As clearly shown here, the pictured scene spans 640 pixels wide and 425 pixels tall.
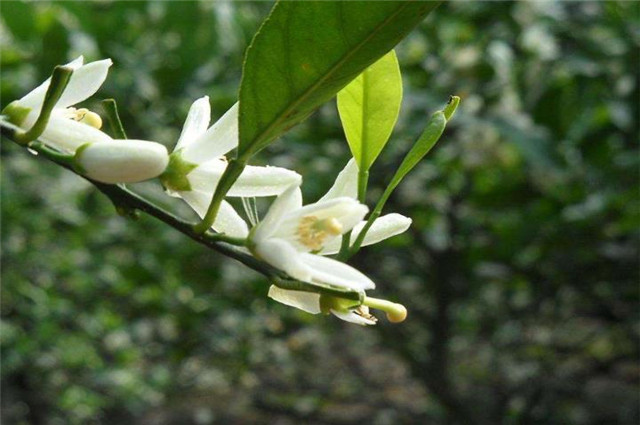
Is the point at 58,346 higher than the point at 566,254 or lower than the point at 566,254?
lower

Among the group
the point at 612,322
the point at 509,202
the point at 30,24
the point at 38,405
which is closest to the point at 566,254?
the point at 509,202

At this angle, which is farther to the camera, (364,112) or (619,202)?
(619,202)

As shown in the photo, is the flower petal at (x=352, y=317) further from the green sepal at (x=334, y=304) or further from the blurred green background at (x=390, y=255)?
the blurred green background at (x=390, y=255)

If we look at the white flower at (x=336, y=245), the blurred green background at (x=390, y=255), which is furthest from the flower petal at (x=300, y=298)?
the blurred green background at (x=390, y=255)

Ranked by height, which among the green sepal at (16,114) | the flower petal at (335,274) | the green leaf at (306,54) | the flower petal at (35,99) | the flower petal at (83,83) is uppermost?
the green leaf at (306,54)

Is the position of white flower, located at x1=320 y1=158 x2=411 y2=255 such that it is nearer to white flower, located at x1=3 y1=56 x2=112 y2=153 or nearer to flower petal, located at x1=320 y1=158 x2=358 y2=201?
flower petal, located at x1=320 y1=158 x2=358 y2=201

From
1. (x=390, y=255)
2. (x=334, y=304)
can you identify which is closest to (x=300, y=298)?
(x=334, y=304)

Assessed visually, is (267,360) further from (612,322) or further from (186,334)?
(612,322)
